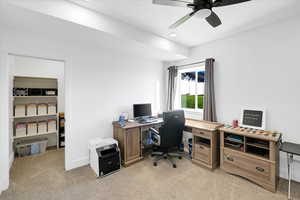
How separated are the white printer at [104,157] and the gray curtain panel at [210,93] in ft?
7.11

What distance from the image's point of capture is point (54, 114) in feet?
11.3

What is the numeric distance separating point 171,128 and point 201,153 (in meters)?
0.80

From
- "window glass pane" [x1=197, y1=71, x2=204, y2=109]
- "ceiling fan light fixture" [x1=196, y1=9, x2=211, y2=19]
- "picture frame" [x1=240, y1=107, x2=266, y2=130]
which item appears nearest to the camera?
"ceiling fan light fixture" [x1=196, y1=9, x2=211, y2=19]

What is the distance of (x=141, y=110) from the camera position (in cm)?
336

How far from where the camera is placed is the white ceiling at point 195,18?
6.08 ft

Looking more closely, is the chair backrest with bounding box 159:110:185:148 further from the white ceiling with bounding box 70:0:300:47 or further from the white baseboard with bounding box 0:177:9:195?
the white baseboard with bounding box 0:177:9:195

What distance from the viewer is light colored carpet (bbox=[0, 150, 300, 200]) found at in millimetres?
1879

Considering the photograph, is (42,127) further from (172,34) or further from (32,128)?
(172,34)

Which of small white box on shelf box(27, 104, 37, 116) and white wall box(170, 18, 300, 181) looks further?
small white box on shelf box(27, 104, 37, 116)

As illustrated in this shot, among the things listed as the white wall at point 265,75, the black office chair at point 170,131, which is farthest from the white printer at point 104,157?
the white wall at point 265,75

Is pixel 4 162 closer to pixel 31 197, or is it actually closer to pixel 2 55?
pixel 31 197

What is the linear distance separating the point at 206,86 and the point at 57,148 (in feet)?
13.4

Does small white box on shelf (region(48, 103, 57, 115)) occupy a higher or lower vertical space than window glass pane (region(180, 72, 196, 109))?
lower

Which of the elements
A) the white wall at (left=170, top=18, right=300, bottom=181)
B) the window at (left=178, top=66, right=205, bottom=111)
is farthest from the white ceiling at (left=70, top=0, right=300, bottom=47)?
the window at (left=178, top=66, right=205, bottom=111)
